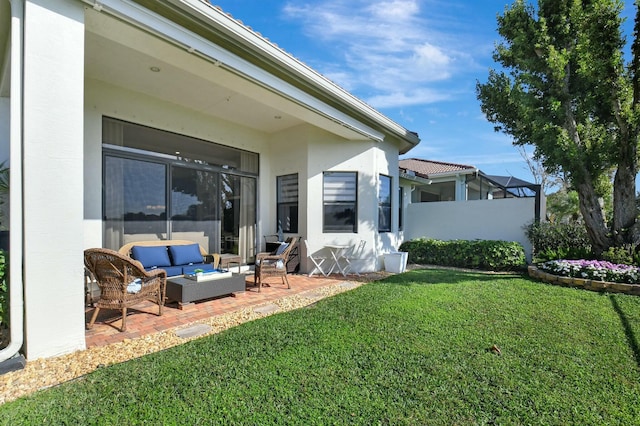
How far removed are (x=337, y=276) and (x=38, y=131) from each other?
662cm

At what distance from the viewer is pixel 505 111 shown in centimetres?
970

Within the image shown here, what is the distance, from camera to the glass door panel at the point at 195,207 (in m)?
7.38

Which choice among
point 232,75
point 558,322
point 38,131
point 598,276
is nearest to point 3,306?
point 38,131

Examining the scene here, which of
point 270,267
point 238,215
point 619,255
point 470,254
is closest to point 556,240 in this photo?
point 619,255

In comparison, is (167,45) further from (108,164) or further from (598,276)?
(598,276)

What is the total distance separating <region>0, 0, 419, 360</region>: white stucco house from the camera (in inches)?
126

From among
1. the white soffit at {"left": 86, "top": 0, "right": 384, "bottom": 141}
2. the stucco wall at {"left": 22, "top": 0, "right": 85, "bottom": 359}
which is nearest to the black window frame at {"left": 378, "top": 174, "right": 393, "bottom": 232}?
the white soffit at {"left": 86, "top": 0, "right": 384, "bottom": 141}

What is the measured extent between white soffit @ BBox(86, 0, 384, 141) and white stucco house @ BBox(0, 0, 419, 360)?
0.03 metres

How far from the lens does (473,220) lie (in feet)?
35.7

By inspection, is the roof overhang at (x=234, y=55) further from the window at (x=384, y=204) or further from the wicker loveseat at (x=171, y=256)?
the wicker loveseat at (x=171, y=256)

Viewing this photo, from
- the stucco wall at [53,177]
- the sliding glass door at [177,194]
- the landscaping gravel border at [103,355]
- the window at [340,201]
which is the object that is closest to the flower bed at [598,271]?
the window at [340,201]

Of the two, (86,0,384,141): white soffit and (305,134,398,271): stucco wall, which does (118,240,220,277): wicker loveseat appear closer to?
(305,134,398,271): stucco wall

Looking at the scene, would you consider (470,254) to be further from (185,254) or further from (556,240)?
(185,254)

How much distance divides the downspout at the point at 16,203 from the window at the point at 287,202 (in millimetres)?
6250
